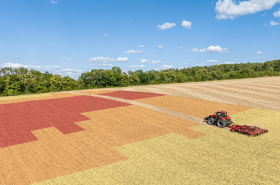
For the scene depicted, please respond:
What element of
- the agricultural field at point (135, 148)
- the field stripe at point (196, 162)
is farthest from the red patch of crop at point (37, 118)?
the field stripe at point (196, 162)

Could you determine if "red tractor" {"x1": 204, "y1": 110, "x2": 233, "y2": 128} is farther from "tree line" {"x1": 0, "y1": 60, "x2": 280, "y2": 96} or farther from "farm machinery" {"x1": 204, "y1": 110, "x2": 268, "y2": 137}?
"tree line" {"x1": 0, "y1": 60, "x2": 280, "y2": 96}

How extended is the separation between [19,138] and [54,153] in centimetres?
688

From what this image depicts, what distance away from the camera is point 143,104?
36062 millimetres

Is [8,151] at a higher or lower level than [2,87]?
lower

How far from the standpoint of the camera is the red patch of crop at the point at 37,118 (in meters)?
21.2

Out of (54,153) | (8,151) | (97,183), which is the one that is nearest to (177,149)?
(97,183)

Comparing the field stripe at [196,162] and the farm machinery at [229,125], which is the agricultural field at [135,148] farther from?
the farm machinery at [229,125]

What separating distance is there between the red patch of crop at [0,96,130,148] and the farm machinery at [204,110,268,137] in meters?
17.8

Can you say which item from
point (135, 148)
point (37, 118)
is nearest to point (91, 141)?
point (135, 148)

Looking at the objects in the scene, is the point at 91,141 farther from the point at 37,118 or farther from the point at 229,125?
the point at 229,125

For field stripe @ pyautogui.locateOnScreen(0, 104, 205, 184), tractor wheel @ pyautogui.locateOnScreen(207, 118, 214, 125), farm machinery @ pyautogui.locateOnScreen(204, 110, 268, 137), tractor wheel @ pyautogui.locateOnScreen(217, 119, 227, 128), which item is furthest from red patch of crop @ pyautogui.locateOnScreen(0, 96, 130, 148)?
tractor wheel @ pyautogui.locateOnScreen(217, 119, 227, 128)

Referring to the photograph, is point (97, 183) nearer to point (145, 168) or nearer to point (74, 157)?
point (145, 168)

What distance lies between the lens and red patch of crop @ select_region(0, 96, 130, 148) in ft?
69.5

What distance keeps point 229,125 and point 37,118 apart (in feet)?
92.5
